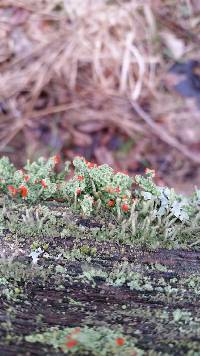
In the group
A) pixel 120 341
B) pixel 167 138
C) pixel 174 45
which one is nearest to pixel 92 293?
pixel 120 341

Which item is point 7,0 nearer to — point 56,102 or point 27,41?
point 27,41

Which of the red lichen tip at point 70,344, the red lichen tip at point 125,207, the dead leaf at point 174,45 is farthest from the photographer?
the dead leaf at point 174,45

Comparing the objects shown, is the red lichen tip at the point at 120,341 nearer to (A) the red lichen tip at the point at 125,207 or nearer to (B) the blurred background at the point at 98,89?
(A) the red lichen tip at the point at 125,207

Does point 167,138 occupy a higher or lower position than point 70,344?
higher

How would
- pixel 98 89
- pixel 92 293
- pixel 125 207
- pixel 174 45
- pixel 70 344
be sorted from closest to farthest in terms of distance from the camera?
pixel 70 344, pixel 92 293, pixel 125 207, pixel 98 89, pixel 174 45

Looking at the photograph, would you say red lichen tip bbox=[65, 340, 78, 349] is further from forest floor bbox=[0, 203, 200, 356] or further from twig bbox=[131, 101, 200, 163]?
twig bbox=[131, 101, 200, 163]

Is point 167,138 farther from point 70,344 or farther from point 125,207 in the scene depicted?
point 70,344

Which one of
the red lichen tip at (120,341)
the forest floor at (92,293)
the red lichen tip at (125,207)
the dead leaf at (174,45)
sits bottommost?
the red lichen tip at (120,341)

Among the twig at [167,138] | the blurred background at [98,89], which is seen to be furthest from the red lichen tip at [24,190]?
the twig at [167,138]

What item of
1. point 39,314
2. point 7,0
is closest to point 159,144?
point 7,0

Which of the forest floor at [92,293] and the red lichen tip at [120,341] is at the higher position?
the forest floor at [92,293]
